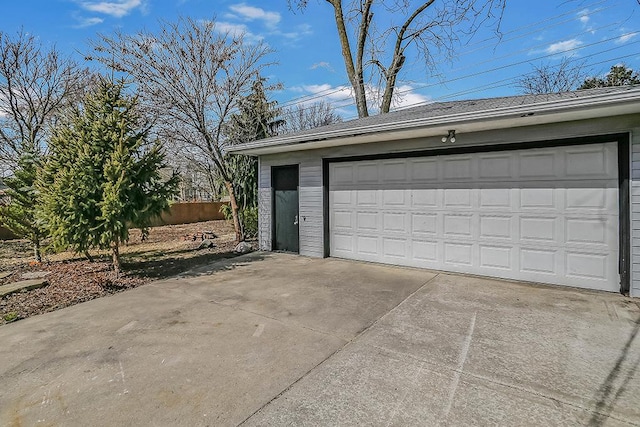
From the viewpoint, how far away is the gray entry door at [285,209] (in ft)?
25.1

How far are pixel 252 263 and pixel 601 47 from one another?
39.8ft

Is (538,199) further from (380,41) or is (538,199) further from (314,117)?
(314,117)

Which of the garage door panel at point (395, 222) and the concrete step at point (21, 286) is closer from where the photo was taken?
the concrete step at point (21, 286)

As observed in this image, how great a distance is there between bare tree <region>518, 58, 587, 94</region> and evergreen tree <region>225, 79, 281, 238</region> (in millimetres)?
13151

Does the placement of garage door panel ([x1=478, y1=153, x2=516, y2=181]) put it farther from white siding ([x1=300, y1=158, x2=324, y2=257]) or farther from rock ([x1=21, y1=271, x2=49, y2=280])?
rock ([x1=21, y1=271, x2=49, y2=280])

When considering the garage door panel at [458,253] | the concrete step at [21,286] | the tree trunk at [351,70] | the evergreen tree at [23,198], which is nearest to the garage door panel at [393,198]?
the garage door panel at [458,253]

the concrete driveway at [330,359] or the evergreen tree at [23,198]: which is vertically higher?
the evergreen tree at [23,198]

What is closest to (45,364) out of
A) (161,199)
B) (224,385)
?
(224,385)

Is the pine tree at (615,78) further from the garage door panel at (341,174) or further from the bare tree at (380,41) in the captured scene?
the garage door panel at (341,174)

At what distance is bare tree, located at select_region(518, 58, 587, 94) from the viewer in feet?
53.0

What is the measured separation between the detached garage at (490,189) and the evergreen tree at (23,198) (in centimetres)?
427

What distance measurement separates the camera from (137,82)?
8.52m

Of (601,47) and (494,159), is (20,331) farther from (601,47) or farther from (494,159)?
(601,47)

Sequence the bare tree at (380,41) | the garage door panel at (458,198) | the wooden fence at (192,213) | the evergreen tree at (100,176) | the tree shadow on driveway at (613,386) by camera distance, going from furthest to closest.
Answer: the wooden fence at (192,213)
the bare tree at (380,41)
the garage door panel at (458,198)
the evergreen tree at (100,176)
the tree shadow on driveway at (613,386)
